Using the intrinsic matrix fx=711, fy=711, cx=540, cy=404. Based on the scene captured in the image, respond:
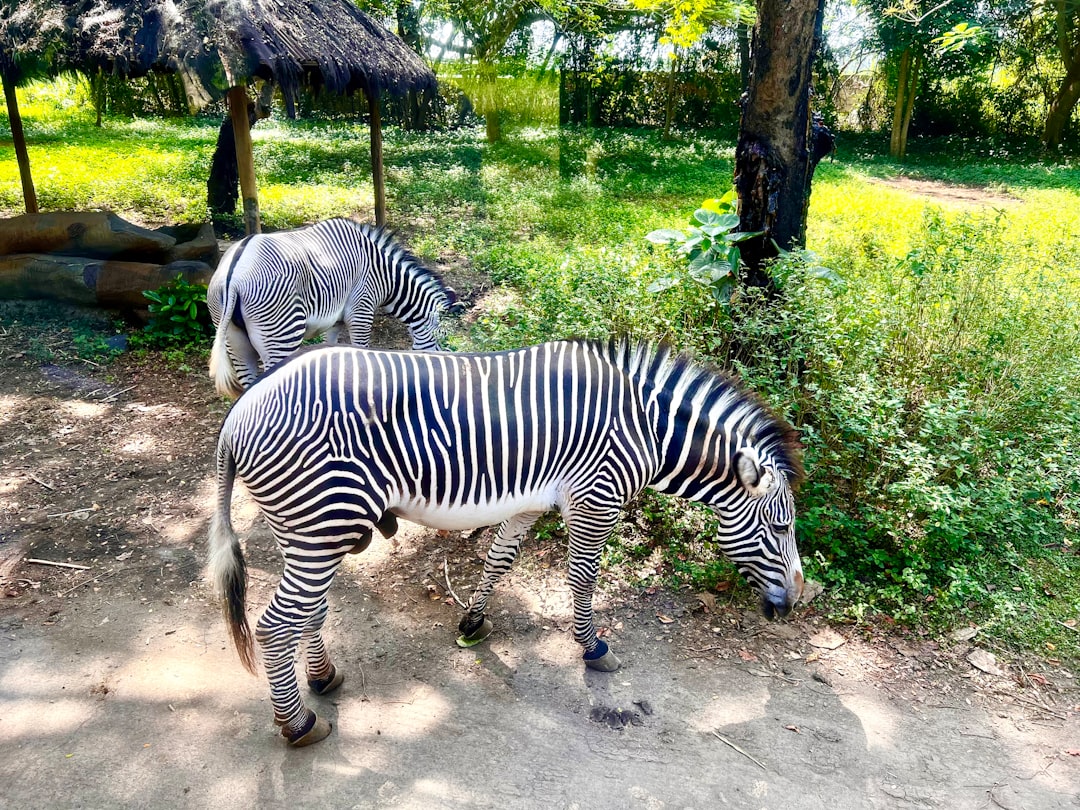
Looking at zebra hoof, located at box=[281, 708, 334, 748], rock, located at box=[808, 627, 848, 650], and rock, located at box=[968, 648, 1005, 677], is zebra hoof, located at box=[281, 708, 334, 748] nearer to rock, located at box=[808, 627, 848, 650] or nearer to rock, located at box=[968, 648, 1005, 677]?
rock, located at box=[808, 627, 848, 650]

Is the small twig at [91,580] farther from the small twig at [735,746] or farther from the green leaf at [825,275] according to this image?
Answer: the green leaf at [825,275]

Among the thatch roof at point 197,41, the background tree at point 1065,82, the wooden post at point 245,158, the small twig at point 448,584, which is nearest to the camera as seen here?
the small twig at point 448,584

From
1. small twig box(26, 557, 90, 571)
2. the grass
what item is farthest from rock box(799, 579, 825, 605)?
small twig box(26, 557, 90, 571)

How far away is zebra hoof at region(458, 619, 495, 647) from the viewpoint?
3.87 metres

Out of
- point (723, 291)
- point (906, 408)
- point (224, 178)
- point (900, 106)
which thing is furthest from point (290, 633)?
point (900, 106)

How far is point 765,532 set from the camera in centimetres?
342

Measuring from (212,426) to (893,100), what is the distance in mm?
23223

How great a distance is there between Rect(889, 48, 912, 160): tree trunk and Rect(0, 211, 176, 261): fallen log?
19126mm

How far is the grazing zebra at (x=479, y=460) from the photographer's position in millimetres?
2980

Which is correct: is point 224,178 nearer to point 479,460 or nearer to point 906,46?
point 479,460

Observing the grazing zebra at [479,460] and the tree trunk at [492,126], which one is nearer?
the grazing zebra at [479,460]

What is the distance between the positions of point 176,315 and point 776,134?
19.8 ft

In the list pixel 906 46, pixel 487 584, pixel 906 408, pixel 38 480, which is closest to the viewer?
pixel 487 584

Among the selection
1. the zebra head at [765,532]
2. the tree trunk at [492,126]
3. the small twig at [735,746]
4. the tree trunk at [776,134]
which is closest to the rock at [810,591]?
the zebra head at [765,532]
